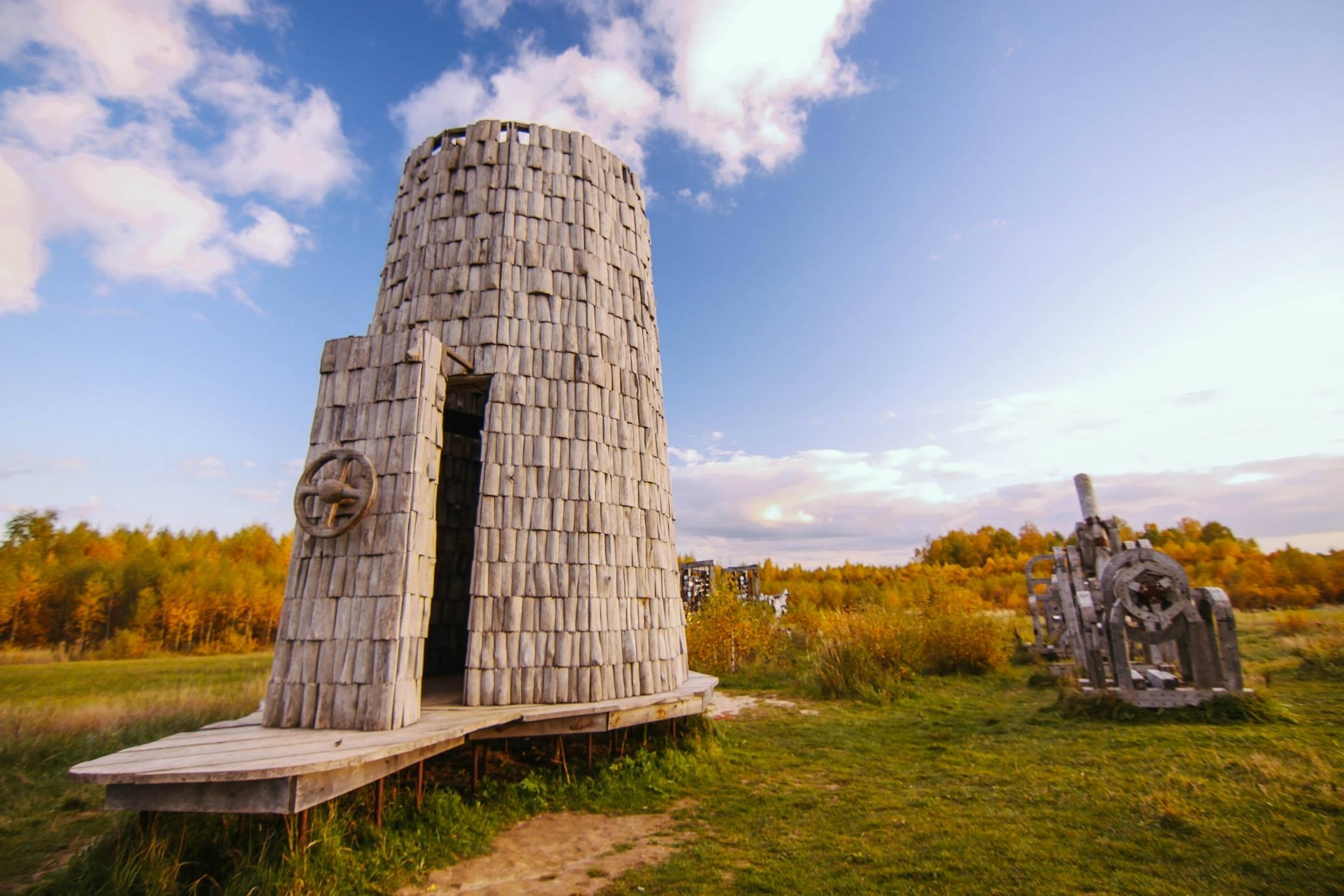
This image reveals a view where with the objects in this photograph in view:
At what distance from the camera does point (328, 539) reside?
223 inches

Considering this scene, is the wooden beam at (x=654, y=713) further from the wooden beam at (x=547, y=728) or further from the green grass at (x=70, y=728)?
the green grass at (x=70, y=728)

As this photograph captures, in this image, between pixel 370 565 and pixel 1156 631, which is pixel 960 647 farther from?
pixel 370 565

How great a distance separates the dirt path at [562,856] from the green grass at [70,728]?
303cm

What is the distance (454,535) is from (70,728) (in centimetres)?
642

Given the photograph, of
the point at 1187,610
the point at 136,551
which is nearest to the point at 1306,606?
the point at 1187,610

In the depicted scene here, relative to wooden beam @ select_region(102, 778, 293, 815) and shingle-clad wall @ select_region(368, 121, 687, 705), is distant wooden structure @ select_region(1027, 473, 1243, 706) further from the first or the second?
wooden beam @ select_region(102, 778, 293, 815)

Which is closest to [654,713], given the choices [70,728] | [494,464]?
[494,464]

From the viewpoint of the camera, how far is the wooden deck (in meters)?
3.44

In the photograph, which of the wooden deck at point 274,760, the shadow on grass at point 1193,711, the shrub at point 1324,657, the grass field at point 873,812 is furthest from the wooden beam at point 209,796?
the shrub at point 1324,657

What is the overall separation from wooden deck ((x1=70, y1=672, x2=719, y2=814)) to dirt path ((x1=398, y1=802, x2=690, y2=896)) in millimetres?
862

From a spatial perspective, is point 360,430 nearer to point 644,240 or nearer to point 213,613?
point 644,240

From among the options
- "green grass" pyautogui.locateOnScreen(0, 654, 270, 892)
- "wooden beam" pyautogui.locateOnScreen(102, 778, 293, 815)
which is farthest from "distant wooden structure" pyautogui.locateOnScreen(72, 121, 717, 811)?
"green grass" pyautogui.locateOnScreen(0, 654, 270, 892)

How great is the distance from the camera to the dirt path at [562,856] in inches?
174

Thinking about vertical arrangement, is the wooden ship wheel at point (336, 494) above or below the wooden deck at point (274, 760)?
above
